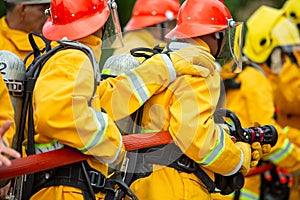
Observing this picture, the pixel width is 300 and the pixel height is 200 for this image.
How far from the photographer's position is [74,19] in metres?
→ 4.25

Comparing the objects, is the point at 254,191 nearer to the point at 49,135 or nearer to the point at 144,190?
the point at 144,190

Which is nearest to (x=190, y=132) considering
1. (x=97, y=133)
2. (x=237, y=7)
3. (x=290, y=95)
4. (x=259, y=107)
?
(x=97, y=133)

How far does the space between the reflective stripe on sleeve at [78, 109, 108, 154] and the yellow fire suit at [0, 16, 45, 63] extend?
6.78 feet

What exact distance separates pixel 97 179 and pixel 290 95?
4.11 meters

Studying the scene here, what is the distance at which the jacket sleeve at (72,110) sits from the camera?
12.4 feet

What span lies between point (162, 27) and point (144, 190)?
3121 millimetres

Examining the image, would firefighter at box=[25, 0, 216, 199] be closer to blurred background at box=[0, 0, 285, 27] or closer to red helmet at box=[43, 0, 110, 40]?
red helmet at box=[43, 0, 110, 40]

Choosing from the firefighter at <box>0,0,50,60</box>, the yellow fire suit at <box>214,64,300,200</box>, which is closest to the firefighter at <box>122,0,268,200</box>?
the firefighter at <box>0,0,50,60</box>

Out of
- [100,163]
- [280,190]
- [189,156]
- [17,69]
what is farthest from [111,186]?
[280,190]

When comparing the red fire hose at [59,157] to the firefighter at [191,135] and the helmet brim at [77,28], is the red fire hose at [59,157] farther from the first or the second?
the helmet brim at [77,28]

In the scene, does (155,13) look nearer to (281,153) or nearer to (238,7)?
(281,153)

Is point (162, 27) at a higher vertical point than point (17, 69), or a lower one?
lower

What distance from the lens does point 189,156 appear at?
176 inches

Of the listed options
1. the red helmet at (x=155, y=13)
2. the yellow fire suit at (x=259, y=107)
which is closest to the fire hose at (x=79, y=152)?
the yellow fire suit at (x=259, y=107)
